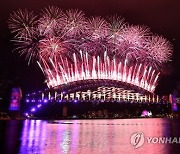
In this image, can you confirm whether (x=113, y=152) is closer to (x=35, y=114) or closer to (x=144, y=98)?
(x=35, y=114)

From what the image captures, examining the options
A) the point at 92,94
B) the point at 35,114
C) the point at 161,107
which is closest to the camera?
the point at 35,114

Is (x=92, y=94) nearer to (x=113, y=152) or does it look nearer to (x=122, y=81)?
(x=122, y=81)

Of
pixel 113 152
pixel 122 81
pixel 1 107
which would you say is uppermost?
pixel 122 81

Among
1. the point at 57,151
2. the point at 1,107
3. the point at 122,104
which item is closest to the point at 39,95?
the point at 1,107

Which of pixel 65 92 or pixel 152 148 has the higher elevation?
pixel 65 92

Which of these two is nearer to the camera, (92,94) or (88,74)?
(88,74)

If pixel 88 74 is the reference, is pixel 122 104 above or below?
below

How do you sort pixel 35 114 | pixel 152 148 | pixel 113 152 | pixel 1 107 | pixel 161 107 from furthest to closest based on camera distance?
pixel 161 107, pixel 35 114, pixel 1 107, pixel 152 148, pixel 113 152

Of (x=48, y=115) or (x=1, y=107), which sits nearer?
(x=1, y=107)

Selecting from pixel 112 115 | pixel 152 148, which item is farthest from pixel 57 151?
pixel 112 115
